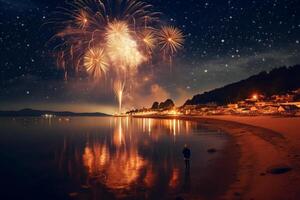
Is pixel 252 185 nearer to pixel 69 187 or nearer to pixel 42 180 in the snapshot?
pixel 69 187

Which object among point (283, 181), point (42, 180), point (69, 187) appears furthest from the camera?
point (42, 180)

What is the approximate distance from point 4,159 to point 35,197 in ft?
68.2

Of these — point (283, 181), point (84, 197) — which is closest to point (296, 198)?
point (283, 181)

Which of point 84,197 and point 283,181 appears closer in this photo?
point 283,181

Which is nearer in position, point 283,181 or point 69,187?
point 283,181

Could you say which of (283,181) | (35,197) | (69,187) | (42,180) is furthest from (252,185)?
(42,180)

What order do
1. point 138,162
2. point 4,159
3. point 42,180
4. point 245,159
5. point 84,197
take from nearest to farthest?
point 84,197
point 42,180
point 245,159
point 138,162
point 4,159

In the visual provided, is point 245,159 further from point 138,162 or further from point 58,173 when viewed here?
point 58,173

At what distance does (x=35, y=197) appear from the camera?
1838cm

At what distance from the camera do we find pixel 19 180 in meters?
23.5

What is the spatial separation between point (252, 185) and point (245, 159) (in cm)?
904

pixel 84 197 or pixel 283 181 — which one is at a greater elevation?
pixel 283 181

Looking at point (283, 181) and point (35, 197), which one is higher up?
point (283, 181)

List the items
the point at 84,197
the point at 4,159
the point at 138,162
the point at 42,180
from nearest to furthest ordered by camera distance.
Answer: the point at 84,197 < the point at 42,180 < the point at 138,162 < the point at 4,159
